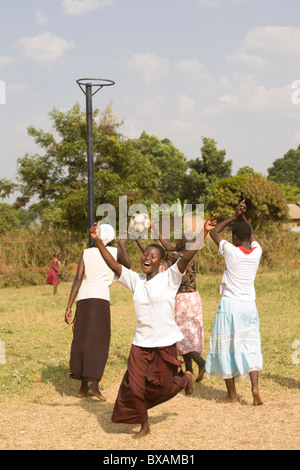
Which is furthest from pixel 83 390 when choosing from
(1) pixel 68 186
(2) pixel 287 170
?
(2) pixel 287 170

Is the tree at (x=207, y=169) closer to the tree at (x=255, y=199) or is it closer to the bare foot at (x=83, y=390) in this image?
the tree at (x=255, y=199)

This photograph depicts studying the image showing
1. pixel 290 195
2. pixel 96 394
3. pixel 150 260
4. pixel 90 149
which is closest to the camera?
pixel 150 260

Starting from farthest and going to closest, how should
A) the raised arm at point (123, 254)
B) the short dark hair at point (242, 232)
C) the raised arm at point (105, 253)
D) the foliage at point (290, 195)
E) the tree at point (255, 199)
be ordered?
1. the foliage at point (290, 195)
2. the tree at point (255, 199)
3. the short dark hair at point (242, 232)
4. the raised arm at point (123, 254)
5. the raised arm at point (105, 253)

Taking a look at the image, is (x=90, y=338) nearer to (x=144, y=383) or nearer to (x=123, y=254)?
(x=123, y=254)

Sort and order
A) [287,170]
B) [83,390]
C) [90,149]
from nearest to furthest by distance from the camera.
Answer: [83,390] → [90,149] → [287,170]

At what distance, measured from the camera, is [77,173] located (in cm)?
2706

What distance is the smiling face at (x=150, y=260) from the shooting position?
16.9 ft

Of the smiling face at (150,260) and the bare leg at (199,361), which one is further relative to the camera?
the bare leg at (199,361)

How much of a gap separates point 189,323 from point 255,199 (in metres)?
28.2

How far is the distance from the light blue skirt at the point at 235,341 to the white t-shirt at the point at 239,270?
0.29 feet

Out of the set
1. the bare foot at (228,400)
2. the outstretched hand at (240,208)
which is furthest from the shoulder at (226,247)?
the bare foot at (228,400)

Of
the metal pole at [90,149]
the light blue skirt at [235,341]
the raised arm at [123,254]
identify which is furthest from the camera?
the metal pole at [90,149]

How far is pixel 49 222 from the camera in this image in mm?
25891
